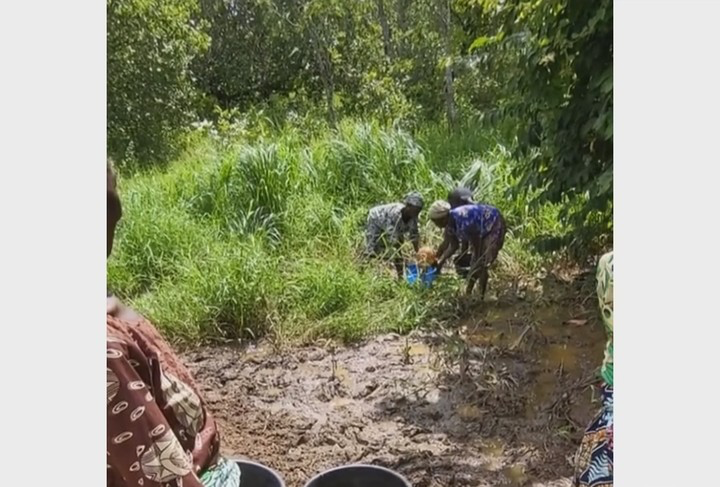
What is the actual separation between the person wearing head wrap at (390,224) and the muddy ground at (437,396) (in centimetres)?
25

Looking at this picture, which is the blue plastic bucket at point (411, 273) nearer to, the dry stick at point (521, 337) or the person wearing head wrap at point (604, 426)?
the dry stick at point (521, 337)

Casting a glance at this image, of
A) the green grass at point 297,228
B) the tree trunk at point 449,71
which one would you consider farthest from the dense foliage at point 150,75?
the tree trunk at point 449,71

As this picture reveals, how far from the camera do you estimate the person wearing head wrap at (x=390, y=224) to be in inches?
77.5

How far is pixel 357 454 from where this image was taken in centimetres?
176

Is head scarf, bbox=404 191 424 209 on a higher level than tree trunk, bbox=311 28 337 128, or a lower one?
lower

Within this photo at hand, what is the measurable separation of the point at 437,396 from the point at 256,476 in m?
0.80

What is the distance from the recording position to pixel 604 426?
0.99m

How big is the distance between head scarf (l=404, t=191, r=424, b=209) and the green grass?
0.07 feet

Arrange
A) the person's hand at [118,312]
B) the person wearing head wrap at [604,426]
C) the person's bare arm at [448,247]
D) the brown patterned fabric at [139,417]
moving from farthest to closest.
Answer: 1. the person's bare arm at [448,247]
2. the person wearing head wrap at [604,426]
3. the person's hand at [118,312]
4. the brown patterned fabric at [139,417]

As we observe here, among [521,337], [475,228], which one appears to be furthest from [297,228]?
[521,337]

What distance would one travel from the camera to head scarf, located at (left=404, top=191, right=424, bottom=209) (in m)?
1.97

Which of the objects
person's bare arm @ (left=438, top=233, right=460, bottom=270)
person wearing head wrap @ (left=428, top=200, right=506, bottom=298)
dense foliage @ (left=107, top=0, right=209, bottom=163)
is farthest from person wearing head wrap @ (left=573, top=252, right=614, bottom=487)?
person's bare arm @ (left=438, top=233, right=460, bottom=270)

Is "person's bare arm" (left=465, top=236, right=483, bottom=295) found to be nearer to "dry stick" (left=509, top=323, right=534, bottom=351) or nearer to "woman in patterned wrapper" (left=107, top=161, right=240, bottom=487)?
"dry stick" (left=509, top=323, right=534, bottom=351)
